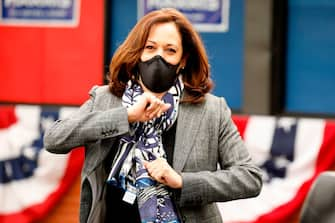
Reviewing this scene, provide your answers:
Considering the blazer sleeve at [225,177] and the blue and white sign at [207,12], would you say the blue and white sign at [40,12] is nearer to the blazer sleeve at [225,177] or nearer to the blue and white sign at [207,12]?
the blue and white sign at [207,12]

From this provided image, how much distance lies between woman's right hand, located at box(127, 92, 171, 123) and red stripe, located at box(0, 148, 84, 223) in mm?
3804

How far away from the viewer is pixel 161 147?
3.38 meters

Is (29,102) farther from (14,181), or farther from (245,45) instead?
(245,45)

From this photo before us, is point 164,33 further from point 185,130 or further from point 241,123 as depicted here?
point 241,123

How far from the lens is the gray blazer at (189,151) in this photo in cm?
331

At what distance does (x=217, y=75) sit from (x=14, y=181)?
5.59ft

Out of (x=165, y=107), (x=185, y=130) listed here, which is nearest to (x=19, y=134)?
(x=185, y=130)

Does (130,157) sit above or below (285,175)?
above

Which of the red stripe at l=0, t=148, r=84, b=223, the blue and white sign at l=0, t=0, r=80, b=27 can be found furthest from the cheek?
the blue and white sign at l=0, t=0, r=80, b=27

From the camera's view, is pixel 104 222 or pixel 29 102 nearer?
pixel 104 222

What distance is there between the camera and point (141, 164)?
3.33 m

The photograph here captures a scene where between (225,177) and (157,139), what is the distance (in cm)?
27

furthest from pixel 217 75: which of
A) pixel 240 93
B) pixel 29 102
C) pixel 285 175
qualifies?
pixel 29 102

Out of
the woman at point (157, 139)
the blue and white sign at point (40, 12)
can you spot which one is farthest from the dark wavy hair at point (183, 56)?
the blue and white sign at point (40, 12)
